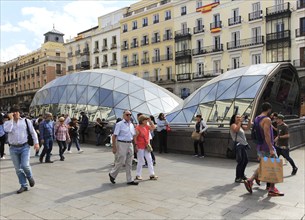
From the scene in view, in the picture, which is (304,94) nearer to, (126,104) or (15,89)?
(126,104)

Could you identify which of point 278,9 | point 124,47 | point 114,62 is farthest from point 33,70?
point 278,9

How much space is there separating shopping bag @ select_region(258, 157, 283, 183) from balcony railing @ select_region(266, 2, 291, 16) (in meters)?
33.9

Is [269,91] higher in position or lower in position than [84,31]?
lower

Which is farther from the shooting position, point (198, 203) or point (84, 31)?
point (84, 31)

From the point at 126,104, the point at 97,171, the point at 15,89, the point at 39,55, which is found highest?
the point at 39,55

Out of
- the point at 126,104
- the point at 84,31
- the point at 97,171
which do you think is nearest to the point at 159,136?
the point at 97,171

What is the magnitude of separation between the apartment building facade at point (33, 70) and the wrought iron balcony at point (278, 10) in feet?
165

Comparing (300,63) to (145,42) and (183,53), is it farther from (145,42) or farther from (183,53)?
(145,42)

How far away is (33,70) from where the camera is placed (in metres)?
79.3

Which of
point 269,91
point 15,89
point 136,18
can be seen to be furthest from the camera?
point 15,89

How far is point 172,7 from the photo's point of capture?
4806cm

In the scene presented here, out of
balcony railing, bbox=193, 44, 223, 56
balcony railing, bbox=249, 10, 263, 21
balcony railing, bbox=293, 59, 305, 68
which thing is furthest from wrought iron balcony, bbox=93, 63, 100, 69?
balcony railing, bbox=293, 59, 305, 68

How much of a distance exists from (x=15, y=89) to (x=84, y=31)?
32199mm

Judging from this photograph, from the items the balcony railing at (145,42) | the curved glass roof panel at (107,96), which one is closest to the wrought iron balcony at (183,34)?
the balcony railing at (145,42)
